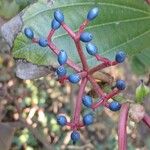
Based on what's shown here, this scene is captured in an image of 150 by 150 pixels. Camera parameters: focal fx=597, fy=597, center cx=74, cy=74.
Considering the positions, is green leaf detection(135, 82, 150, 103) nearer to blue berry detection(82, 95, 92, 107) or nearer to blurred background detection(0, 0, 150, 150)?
blue berry detection(82, 95, 92, 107)

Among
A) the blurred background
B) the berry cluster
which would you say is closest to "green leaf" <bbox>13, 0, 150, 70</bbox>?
the berry cluster

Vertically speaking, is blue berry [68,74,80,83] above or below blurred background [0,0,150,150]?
above

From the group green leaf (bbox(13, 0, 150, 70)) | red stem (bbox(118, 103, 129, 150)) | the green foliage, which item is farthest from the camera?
the green foliage

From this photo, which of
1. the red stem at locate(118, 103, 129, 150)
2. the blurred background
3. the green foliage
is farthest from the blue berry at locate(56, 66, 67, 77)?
the blurred background

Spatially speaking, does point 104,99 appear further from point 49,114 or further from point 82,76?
point 49,114

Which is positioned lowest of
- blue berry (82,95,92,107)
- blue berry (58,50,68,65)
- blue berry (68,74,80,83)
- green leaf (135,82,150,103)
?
green leaf (135,82,150,103)

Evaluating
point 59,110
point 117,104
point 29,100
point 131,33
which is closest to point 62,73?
point 117,104

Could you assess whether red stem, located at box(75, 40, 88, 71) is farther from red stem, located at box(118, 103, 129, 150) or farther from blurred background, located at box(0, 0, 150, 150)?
blurred background, located at box(0, 0, 150, 150)

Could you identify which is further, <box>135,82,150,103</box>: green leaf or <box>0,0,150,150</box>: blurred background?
<box>0,0,150,150</box>: blurred background

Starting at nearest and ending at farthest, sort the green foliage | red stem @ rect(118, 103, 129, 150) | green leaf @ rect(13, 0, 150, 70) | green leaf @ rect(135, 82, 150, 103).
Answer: red stem @ rect(118, 103, 129, 150), green leaf @ rect(135, 82, 150, 103), green leaf @ rect(13, 0, 150, 70), the green foliage
